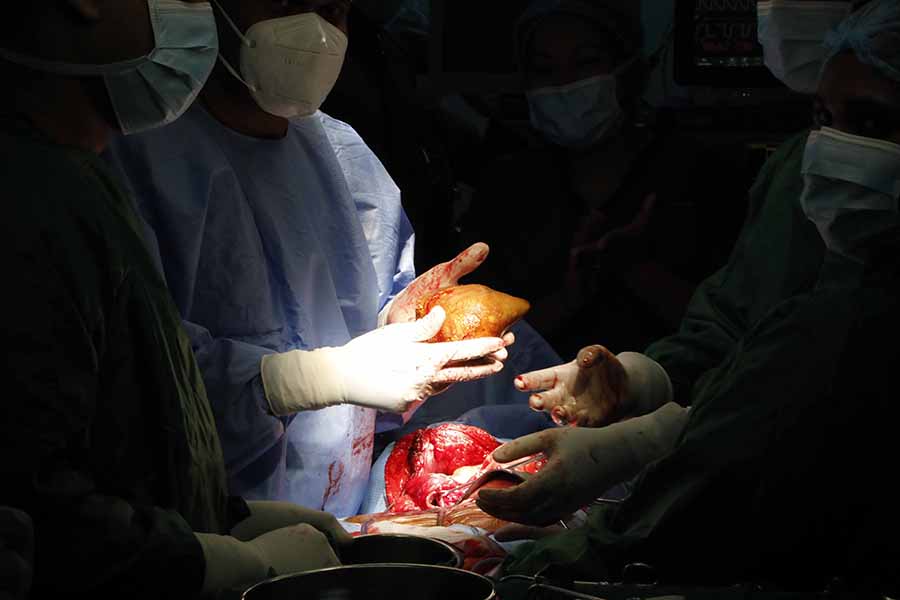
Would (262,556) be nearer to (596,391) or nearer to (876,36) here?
(596,391)

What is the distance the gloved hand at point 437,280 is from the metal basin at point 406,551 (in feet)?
4.32

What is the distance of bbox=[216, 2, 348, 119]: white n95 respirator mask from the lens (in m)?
2.75

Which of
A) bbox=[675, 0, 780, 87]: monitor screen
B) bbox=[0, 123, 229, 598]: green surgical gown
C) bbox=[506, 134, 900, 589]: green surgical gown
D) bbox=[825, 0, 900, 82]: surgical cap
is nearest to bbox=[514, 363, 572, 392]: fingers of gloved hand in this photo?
bbox=[506, 134, 900, 589]: green surgical gown

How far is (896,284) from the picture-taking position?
1.71 metres

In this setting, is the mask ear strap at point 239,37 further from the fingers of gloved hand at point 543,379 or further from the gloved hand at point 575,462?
the gloved hand at point 575,462

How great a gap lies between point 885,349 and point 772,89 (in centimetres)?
337

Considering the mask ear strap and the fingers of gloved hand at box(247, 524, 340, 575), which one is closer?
the fingers of gloved hand at box(247, 524, 340, 575)

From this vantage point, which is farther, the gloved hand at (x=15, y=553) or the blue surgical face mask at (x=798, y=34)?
the blue surgical face mask at (x=798, y=34)

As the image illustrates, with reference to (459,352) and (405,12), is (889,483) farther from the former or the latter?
(405,12)

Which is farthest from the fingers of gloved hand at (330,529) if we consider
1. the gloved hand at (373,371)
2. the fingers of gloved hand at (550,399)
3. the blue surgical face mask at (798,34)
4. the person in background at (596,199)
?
the person in background at (596,199)

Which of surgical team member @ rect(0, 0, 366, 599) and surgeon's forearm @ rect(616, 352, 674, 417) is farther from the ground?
surgical team member @ rect(0, 0, 366, 599)

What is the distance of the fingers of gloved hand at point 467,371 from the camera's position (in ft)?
9.10

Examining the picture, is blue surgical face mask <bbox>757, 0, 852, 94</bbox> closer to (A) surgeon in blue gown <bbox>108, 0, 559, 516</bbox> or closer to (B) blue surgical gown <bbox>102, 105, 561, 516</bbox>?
(A) surgeon in blue gown <bbox>108, 0, 559, 516</bbox>

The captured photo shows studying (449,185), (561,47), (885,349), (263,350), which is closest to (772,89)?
(561,47)
